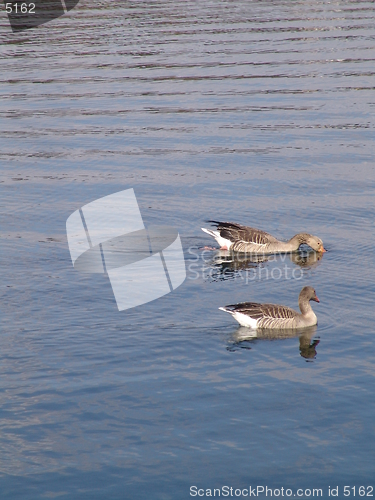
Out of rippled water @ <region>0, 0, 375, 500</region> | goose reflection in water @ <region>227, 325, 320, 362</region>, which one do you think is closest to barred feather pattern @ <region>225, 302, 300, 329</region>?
goose reflection in water @ <region>227, 325, 320, 362</region>

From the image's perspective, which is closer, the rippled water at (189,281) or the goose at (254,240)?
the rippled water at (189,281)

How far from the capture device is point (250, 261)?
2112cm

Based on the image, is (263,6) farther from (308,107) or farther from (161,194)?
(161,194)

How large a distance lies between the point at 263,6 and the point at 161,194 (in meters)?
40.7

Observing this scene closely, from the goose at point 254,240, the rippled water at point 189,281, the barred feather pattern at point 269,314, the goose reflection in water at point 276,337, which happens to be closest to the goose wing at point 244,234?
the goose at point 254,240

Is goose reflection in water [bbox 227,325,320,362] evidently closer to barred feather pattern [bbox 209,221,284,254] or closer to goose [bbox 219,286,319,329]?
goose [bbox 219,286,319,329]

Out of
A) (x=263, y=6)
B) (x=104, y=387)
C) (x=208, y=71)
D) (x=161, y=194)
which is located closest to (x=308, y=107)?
(x=208, y=71)

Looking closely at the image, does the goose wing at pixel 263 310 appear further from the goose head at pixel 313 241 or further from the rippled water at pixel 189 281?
the goose head at pixel 313 241

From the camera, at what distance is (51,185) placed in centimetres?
2675

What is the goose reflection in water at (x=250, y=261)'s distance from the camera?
2023 cm

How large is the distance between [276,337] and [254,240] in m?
5.41

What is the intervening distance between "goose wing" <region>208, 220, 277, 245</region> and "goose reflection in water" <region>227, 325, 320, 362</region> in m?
5.16

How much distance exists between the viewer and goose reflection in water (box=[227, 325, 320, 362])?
15.2 metres

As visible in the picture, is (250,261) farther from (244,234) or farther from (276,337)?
(276,337)
